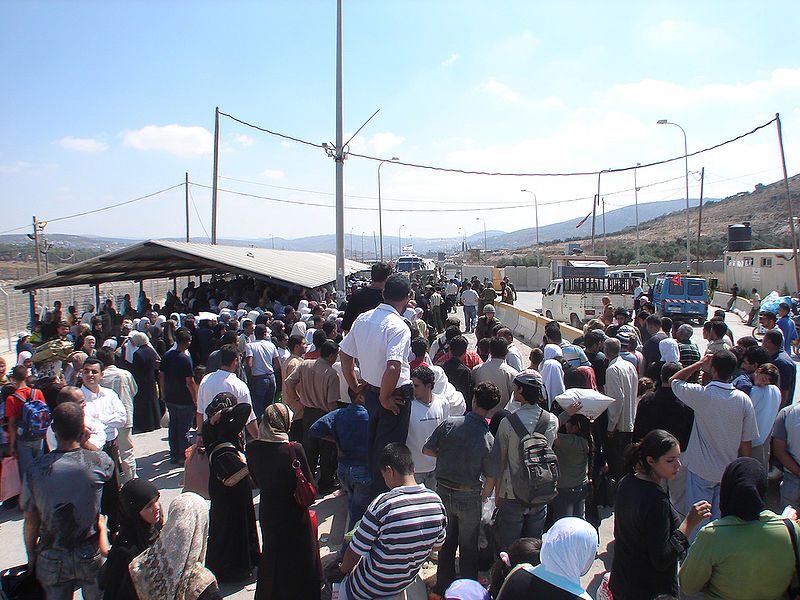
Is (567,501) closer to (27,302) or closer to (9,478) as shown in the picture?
(9,478)

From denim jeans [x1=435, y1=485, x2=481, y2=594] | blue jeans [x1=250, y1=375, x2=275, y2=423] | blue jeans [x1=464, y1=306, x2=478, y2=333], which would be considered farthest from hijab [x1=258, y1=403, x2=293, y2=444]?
blue jeans [x1=464, y1=306, x2=478, y2=333]

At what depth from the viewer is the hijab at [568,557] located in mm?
2678

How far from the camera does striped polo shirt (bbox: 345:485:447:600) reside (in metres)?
3.11

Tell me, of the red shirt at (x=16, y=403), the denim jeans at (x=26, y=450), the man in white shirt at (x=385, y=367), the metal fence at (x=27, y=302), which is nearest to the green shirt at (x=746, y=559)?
the man in white shirt at (x=385, y=367)

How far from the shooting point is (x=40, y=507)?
3.48m

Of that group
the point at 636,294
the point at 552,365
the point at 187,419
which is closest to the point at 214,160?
the point at 636,294

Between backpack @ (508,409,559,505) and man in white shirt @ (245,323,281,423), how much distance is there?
16.7 feet

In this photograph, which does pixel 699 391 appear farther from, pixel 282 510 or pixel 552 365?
pixel 282 510

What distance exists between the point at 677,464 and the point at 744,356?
139 inches

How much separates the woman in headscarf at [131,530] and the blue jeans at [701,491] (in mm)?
4330

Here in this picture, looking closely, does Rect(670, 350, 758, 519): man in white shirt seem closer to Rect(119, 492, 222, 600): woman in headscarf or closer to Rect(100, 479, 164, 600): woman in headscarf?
Rect(119, 492, 222, 600): woman in headscarf

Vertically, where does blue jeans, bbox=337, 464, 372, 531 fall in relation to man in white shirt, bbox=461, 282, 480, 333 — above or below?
below

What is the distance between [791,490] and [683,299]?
2003 centimetres

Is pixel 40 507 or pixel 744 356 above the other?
pixel 744 356
